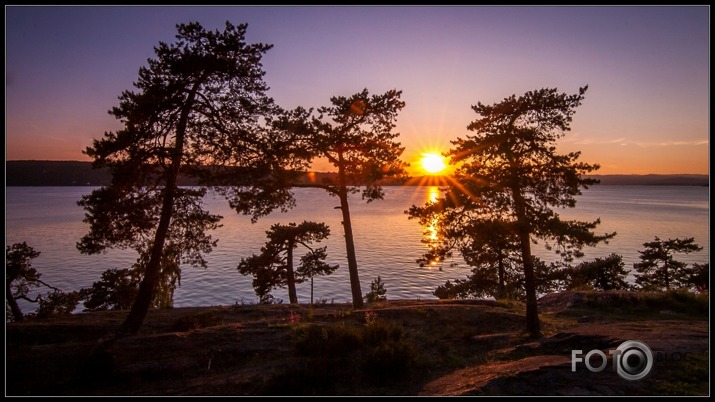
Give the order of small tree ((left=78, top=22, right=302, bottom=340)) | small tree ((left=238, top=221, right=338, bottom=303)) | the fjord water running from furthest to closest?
1. the fjord water
2. small tree ((left=238, top=221, right=338, bottom=303))
3. small tree ((left=78, top=22, right=302, bottom=340))

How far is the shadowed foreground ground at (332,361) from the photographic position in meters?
7.45

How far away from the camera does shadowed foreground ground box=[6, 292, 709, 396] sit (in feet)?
24.4

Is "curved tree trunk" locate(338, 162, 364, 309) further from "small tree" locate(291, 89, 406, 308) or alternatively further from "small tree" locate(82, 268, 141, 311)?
"small tree" locate(82, 268, 141, 311)

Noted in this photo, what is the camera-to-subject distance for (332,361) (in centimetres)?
958

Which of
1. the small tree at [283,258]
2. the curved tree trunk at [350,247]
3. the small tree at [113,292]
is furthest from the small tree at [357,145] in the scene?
the small tree at [113,292]

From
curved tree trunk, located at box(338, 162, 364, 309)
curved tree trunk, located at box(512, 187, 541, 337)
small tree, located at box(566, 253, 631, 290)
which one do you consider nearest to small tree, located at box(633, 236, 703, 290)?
small tree, located at box(566, 253, 631, 290)

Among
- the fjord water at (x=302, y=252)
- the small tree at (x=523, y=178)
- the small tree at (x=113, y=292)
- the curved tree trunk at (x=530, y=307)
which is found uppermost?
the small tree at (x=523, y=178)

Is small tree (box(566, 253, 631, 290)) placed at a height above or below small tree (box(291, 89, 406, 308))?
below

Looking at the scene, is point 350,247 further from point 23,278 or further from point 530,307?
point 23,278

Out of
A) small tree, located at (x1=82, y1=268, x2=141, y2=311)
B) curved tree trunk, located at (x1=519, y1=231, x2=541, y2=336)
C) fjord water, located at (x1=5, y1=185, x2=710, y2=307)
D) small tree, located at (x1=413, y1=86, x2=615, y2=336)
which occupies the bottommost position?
fjord water, located at (x1=5, y1=185, x2=710, y2=307)

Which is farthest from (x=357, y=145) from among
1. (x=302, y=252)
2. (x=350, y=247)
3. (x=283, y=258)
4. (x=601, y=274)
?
(x=302, y=252)

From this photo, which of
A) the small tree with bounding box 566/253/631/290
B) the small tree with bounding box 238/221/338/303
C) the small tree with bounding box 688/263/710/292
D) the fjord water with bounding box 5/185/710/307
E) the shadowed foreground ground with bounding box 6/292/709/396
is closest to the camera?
the shadowed foreground ground with bounding box 6/292/709/396

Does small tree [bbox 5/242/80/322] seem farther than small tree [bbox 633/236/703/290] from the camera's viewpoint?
No

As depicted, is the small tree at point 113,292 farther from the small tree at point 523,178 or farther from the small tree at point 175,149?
the small tree at point 523,178
